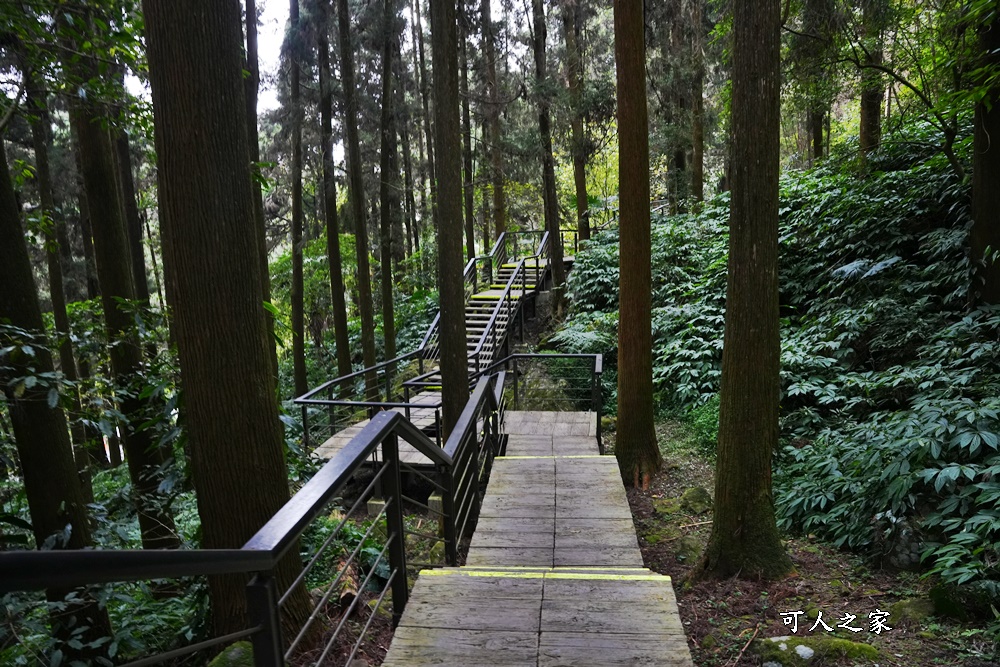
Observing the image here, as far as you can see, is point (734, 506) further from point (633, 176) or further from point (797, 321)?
point (797, 321)

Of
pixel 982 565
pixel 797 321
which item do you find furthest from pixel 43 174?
pixel 982 565

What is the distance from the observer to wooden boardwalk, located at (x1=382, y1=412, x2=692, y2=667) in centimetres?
271

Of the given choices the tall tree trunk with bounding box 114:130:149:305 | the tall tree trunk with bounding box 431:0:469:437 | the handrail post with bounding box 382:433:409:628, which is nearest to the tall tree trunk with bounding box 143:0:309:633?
the handrail post with bounding box 382:433:409:628

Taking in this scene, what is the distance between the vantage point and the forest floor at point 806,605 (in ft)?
12.3

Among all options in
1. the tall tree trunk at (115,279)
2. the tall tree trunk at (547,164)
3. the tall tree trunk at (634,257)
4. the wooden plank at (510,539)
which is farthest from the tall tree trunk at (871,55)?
the tall tree trunk at (115,279)

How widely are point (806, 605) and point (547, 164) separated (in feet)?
40.2

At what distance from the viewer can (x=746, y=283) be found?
4.96 metres

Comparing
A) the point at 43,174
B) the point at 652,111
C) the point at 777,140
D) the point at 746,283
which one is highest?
the point at 652,111

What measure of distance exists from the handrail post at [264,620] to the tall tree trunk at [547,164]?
14.3 metres

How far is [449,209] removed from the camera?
7391mm

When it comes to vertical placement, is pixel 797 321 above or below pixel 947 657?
above

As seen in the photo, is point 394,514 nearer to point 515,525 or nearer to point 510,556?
point 510,556

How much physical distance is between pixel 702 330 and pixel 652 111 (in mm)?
11512

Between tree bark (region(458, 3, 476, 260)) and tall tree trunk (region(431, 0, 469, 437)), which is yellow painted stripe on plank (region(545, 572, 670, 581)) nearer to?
tall tree trunk (region(431, 0, 469, 437))
